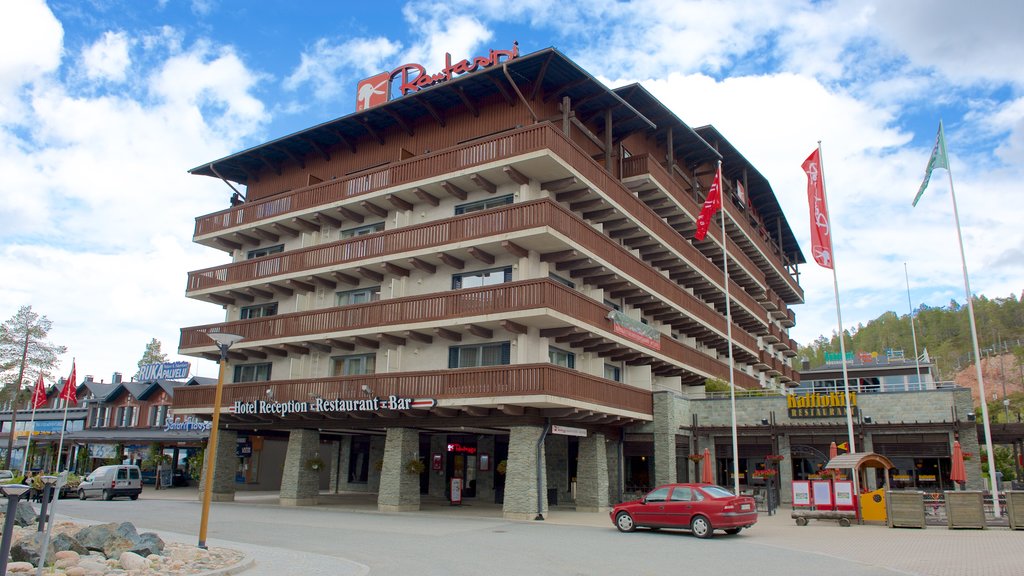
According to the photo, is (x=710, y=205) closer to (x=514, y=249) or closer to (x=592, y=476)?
(x=514, y=249)

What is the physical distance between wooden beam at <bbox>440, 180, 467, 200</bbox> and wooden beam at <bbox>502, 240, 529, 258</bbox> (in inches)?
185

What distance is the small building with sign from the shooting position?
29234mm

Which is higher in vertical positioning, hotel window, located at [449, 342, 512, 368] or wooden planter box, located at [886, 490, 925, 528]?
hotel window, located at [449, 342, 512, 368]

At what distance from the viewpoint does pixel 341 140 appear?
129 feet

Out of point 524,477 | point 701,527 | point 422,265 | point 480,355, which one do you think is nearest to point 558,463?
point 524,477

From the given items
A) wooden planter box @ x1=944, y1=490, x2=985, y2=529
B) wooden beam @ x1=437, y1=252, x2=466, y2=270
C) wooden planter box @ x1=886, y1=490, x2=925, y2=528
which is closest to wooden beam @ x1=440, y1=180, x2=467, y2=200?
wooden beam @ x1=437, y1=252, x2=466, y2=270

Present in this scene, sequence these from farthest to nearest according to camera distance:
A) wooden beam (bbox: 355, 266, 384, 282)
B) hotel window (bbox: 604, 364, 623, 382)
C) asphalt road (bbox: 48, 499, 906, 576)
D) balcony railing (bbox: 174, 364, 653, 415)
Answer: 1. hotel window (bbox: 604, 364, 623, 382)
2. wooden beam (bbox: 355, 266, 384, 282)
3. balcony railing (bbox: 174, 364, 653, 415)
4. asphalt road (bbox: 48, 499, 906, 576)

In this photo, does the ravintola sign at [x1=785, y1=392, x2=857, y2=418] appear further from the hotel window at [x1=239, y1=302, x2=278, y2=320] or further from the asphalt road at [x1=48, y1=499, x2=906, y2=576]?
the hotel window at [x1=239, y1=302, x2=278, y2=320]

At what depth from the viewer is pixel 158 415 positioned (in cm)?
6003

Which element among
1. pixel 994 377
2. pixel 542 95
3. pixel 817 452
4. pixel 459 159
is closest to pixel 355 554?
pixel 459 159

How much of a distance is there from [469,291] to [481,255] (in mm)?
2095

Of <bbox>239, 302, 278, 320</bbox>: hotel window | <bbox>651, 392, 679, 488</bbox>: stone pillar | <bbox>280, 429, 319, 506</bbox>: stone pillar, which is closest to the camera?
<bbox>651, 392, 679, 488</bbox>: stone pillar

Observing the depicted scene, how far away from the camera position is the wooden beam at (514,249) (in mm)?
29234

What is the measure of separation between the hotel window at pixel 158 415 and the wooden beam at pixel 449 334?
37907 millimetres
